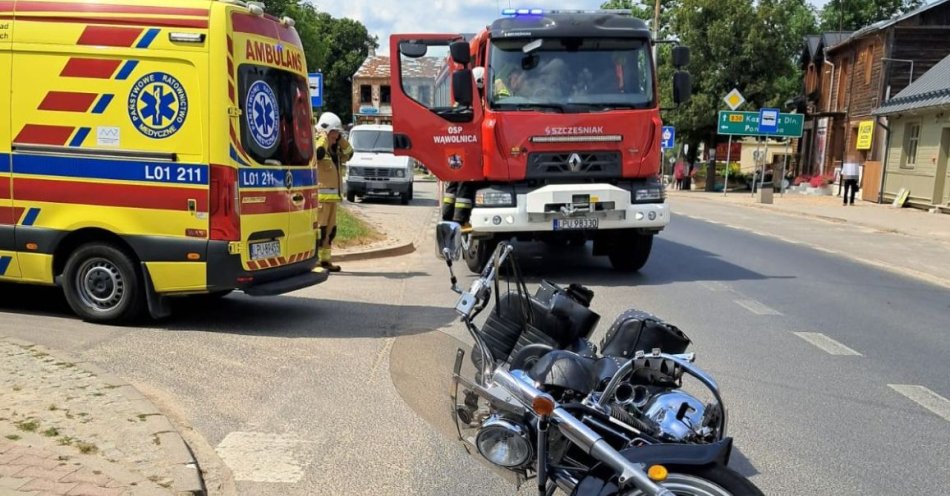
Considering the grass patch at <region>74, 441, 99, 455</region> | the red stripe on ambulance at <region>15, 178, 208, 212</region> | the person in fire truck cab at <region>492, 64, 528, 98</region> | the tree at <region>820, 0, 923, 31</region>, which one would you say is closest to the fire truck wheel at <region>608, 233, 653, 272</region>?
the person in fire truck cab at <region>492, 64, 528, 98</region>

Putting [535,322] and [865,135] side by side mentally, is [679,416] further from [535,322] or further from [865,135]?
[865,135]

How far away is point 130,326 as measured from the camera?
6.88 meters

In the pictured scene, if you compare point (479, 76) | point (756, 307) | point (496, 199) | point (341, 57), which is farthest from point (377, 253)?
point (341, 57)

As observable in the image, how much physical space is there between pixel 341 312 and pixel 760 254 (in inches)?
334

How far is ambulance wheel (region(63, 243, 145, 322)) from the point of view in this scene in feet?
22.1

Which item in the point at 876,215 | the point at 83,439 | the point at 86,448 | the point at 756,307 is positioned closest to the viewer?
the point at 86,448

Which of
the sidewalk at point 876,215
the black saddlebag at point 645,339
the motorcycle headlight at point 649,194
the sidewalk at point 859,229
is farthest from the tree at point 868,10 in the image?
the black saddlebag at point 645,339

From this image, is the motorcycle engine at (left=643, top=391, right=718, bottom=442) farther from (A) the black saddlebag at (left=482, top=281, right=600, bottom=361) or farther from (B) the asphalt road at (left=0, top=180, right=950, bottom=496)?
(B) the asphalt road at (left=0, top=180, right=950, bottom=496)

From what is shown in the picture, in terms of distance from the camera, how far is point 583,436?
285 centimetres

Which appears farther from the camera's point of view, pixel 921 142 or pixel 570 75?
pixel 921 142

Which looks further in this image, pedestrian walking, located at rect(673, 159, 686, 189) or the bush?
pedestrian walking, located at rect(673, 159, 686, 189)

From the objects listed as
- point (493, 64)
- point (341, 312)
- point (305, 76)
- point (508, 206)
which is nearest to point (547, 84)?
point (493, 64)

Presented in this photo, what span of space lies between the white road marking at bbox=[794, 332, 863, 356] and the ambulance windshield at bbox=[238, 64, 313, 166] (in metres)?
5.09

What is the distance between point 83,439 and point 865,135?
3677 centimetres
